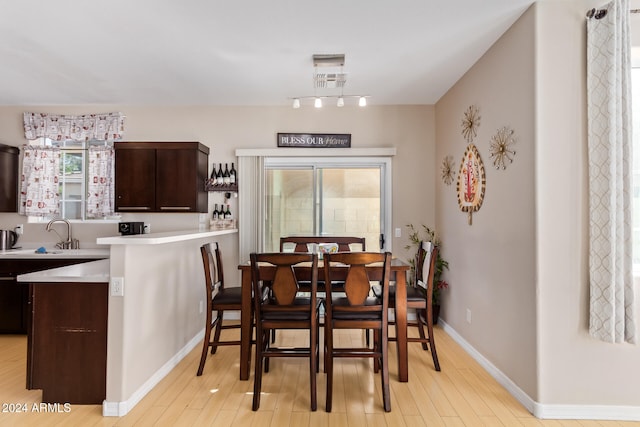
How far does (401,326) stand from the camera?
280 centimetres

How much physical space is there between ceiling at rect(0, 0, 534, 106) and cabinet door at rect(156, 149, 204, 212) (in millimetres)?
705

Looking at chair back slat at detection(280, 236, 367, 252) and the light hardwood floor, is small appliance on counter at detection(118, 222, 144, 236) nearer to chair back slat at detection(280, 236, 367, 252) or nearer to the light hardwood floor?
the light hardwood floor

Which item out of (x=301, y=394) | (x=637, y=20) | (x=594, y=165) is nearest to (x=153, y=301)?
(x=301, y=394)

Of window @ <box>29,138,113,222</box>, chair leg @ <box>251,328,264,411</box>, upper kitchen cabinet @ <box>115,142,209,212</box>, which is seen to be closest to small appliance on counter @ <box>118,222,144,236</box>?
upper kitchen cabinet @ <box>115,142,209,212</box>

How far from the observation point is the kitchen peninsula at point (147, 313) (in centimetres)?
237

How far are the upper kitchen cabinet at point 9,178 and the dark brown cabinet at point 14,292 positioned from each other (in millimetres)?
911

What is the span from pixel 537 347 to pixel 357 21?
8.40ft

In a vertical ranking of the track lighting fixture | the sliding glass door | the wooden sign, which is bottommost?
the sliding glass door

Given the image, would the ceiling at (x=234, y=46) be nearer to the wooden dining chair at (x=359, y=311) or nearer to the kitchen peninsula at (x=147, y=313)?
the kitchen peninsula at (x=147, y=313)

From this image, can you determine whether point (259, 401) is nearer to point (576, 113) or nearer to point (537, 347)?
point (537, 347)

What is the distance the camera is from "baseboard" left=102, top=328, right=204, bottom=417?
92.2 inches

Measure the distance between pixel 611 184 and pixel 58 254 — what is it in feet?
16.3

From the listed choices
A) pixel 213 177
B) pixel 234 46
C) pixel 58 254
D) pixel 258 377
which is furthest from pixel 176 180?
pixel 258 377

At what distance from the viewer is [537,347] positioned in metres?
2.36
